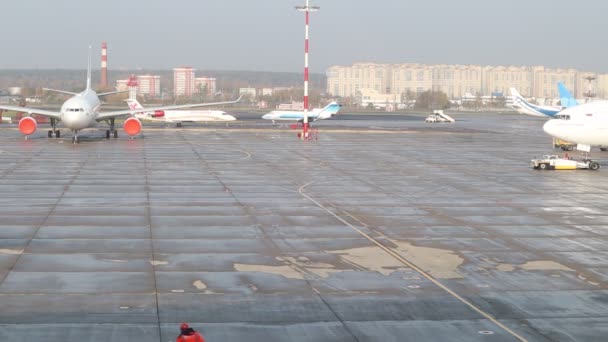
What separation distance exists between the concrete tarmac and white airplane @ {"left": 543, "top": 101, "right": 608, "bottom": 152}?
263cm

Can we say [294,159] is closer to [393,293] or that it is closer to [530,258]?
[530,258]

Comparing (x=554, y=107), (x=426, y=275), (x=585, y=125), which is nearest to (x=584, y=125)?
(x=585, y=125)

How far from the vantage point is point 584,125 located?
50.5 meters

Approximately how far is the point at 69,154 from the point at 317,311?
145ft

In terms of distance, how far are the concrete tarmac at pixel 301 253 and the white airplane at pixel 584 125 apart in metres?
2.63

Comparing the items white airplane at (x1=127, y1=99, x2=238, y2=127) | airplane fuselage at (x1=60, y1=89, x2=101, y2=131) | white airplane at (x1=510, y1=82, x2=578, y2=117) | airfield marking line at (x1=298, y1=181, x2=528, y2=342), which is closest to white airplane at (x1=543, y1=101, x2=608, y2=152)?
airfield marking line at (x1=298, y1=181, x2=528, y2=342)

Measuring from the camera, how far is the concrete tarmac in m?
17.5

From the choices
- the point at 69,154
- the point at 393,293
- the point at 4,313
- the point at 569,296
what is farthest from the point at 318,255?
the point at 69,154

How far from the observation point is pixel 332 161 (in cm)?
5675

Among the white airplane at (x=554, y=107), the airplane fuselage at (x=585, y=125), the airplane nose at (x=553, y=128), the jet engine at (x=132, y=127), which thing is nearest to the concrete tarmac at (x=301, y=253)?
the airplane fuselage at (x=585, y=125)

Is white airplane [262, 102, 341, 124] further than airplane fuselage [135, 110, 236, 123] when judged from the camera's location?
Yes

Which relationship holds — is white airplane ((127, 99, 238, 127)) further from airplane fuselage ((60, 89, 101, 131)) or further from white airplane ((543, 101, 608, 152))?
white airplane ((543, 101, 608, 152))

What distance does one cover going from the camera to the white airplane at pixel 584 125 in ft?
165

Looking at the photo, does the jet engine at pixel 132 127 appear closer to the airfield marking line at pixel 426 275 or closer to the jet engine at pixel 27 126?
the jet engine at pixel 27 126
